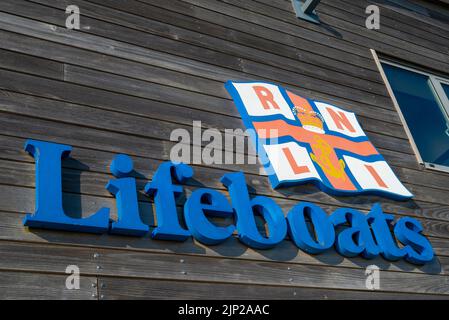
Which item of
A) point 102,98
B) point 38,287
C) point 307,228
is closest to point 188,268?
point 38,287

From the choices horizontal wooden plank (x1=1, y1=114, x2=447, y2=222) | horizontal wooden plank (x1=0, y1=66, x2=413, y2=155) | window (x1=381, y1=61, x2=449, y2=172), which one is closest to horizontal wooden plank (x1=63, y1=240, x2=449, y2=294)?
horizontal wooden plank (x1=1, y1=114, x2=447, y2=222)

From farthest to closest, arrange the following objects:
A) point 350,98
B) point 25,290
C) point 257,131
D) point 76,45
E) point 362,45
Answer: point 362,45 < point 350,98 < point 257,131 < point 76,45 < point 25,290

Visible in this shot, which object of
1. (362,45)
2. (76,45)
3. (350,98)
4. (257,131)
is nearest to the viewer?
(76,45)

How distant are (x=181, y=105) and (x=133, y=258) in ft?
3.74

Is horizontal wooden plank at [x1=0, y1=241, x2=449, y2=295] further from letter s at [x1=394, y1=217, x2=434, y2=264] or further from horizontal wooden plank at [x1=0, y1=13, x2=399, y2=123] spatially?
horizontal wooden plank at [x1=0, y1=13, x2=399, y2=123]

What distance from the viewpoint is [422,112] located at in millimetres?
4785

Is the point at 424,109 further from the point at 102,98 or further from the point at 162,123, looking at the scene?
the point at 102,98

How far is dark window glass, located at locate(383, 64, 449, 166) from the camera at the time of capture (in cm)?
447

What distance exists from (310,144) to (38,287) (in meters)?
1.98

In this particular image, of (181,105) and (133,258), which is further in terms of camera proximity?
(181,105)

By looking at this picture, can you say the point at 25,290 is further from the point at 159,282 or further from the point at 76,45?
the point at 76,45

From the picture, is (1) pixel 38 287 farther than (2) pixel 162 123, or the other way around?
(2) pixel 162 123

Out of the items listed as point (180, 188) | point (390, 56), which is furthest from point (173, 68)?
point (390, 56)
